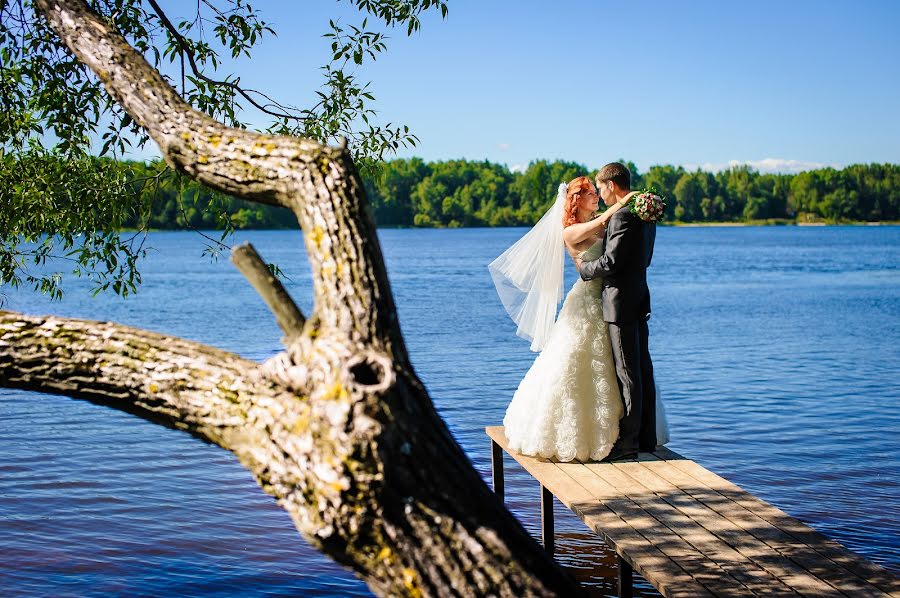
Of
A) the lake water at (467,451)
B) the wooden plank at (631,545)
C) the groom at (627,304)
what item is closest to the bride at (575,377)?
the groom at (627,304)

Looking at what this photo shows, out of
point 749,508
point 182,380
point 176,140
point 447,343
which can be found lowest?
point 447,343

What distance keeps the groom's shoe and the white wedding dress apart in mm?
58

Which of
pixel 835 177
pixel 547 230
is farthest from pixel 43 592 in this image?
pixel 835 177

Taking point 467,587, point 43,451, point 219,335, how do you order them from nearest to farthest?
point 467,587 < point 43,451 < point 219,335

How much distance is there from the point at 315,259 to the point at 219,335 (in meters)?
24.6

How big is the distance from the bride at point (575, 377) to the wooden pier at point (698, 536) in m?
0.19

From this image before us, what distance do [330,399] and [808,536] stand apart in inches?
149

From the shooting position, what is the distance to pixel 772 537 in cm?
537

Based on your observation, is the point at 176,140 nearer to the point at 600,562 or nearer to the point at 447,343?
the point at 600,562

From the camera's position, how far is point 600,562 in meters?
8.34

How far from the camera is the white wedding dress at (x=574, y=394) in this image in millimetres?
7188

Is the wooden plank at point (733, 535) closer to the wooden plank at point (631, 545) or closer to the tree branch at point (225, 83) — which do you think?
the wooden plank at point (631, 545)

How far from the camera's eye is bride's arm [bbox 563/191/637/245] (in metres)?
7.19

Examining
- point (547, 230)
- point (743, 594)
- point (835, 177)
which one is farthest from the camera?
point (835, 177)
